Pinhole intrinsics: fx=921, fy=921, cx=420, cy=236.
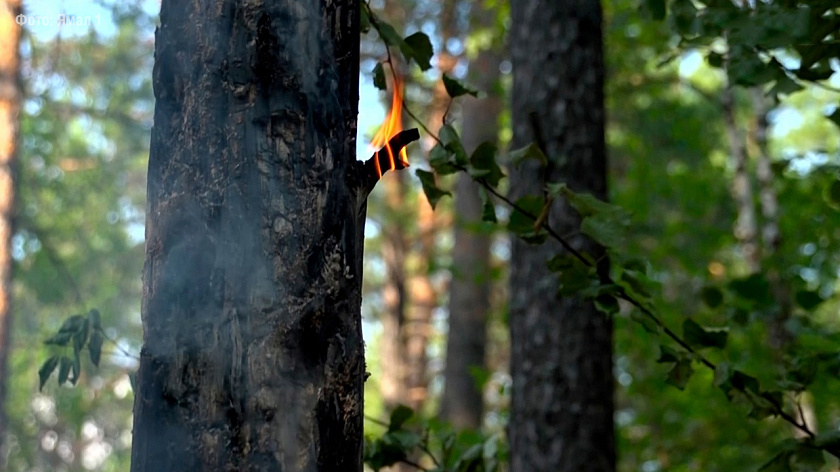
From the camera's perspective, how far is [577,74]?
3375 mm

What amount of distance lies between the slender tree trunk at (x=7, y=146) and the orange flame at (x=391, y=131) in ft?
36.8

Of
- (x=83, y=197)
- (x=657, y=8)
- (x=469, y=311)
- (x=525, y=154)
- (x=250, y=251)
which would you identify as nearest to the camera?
(x=250, y=251)

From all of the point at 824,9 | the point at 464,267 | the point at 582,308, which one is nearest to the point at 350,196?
the point at 824,9

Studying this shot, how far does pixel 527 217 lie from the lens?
2.16 m

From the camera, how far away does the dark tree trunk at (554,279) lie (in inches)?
125

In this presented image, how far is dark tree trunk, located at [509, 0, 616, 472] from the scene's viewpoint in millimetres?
3170

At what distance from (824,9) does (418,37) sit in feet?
3.23

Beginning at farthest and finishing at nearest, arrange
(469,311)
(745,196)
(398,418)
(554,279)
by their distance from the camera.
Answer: (469,311) < (745,196) < (554,279) < (398,418)

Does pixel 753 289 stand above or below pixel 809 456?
above

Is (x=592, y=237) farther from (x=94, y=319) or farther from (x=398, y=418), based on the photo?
(x=94, y=319)

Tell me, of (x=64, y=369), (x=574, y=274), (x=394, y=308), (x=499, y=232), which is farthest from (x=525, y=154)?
(x=394, y=308)

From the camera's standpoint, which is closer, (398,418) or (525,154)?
(525,154)

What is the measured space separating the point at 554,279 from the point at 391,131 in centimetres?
164

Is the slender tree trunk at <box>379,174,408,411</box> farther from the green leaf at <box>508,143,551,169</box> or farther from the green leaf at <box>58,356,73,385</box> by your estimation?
the green leaf at <box>508,143,551,169</box>
